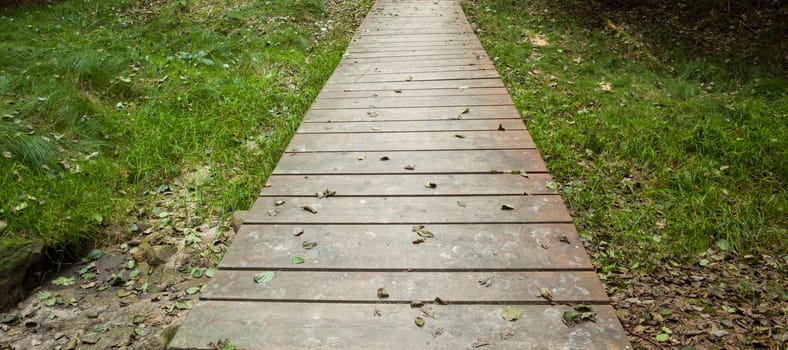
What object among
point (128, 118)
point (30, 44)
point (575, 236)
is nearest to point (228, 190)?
point (128, 118)

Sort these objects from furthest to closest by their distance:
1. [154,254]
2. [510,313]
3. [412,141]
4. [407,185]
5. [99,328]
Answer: [412,141]
[154,254]
[407,185]
[99,328]
[510,313]

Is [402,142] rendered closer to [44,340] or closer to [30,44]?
[44,340]

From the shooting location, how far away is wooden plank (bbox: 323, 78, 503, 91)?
453cm

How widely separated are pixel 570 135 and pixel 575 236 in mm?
2396

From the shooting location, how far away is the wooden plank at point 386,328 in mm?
1637

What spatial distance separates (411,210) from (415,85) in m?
2.43

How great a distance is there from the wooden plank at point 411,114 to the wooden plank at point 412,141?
0.33 m

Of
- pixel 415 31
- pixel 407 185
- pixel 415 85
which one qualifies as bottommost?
pixel 415 31

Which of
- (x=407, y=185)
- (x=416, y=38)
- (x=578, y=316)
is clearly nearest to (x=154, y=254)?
(x=407, y=185)

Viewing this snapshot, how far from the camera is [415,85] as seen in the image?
15.2 feet

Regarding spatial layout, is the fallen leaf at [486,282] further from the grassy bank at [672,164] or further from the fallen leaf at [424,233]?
the grassy bank at [672,164]

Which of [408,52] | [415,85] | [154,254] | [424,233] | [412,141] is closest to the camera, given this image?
[424,233]

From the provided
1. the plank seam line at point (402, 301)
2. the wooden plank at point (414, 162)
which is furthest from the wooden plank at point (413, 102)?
the plank seam line at point (402, 301)

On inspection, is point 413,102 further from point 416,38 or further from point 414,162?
point 416,38
